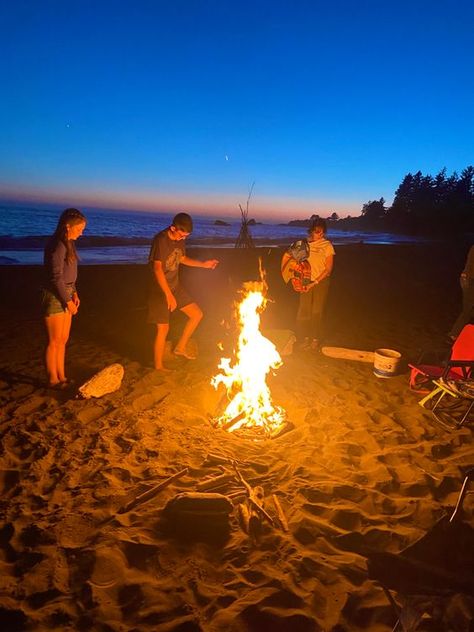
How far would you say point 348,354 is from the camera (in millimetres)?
6922

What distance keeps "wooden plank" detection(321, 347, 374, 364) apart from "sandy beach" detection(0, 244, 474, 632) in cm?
21

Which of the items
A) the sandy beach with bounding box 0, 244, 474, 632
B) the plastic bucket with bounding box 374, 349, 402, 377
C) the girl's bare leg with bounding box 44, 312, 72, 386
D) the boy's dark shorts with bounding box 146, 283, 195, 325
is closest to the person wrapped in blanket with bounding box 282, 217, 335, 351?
the sandy beach with bounding box 0, 244, 474, 632

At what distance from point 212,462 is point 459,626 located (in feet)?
7.84

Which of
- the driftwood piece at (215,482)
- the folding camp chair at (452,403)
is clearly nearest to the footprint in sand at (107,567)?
the driftwood piece at (215,482)

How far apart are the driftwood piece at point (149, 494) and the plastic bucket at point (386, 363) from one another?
3.73 m

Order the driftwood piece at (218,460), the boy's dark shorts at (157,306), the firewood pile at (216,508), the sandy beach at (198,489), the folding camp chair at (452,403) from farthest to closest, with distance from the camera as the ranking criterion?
the boy's dark shorts at (157,306), the folding camp chair at (452,403), the driftwood piece at (218,460), the firewood pile at (216,508), the sandy beach at (198,489)

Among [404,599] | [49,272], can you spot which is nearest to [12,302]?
[49,272]

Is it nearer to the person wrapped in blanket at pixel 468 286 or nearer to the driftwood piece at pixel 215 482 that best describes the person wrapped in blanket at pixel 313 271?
the person wrapped in blanket at pixel 468 286

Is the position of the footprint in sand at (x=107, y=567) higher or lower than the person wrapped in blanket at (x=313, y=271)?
lower

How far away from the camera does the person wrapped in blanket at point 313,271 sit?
684cm

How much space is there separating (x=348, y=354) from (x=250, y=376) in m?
2.62

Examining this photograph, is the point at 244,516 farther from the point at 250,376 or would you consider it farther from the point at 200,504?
the point at 250,376

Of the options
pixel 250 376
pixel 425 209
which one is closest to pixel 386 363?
pixel 250 376

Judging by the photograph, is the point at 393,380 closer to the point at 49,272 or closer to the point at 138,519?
the point at 138,519
